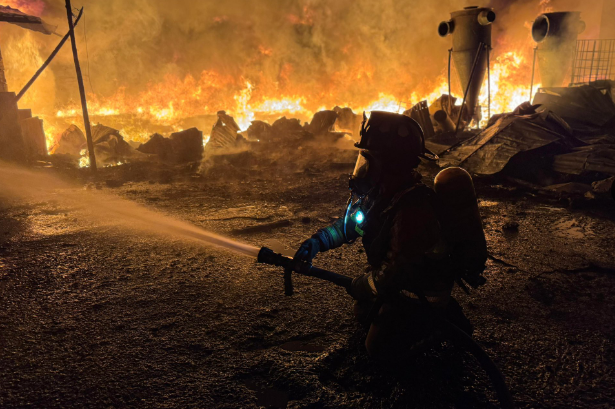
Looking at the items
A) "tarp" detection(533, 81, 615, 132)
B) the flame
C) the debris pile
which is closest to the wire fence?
the flame

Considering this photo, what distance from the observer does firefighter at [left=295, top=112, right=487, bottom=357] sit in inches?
86.1

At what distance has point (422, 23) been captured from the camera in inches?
805

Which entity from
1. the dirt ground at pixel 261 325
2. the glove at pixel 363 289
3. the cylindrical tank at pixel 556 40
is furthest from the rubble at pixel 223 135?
the glove at pixel 363 289

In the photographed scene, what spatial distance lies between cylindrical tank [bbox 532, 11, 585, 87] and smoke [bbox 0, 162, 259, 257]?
45.1ft

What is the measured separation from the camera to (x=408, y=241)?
2.19 meters

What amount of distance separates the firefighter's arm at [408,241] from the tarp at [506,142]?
6571 mm

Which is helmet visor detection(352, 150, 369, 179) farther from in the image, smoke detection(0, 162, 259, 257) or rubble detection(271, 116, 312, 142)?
rubble detection(271, 116, 312, 142)

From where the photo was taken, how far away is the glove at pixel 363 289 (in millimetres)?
2541

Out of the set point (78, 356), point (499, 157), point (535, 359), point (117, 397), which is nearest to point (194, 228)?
point (78, 356)

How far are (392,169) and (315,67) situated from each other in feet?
68.8

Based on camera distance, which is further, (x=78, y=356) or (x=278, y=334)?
(x=278, y=334)

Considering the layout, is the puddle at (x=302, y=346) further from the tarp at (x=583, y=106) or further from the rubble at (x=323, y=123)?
the rubble at (x=323, y=123)

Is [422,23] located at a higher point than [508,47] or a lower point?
higher

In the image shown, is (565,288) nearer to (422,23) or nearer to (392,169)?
(392,169)
